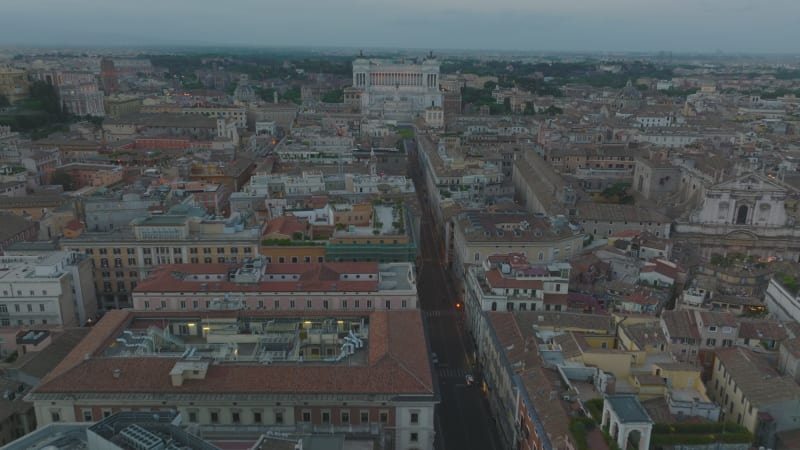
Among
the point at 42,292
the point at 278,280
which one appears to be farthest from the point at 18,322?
the point at 278,280

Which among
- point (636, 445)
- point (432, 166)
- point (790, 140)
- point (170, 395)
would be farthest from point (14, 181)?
point (790, 140)

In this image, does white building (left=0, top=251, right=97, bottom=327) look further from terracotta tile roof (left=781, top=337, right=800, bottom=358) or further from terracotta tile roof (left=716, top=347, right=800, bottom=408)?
terracotta tile roof (left=781, top=337, right=800, bottom=358)

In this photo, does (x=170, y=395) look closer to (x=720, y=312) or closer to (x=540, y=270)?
(x=540, y=270)

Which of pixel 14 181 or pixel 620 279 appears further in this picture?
pixel 14 181

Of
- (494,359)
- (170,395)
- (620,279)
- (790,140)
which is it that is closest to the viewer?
(170,395)

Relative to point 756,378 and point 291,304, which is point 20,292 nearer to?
point 291,304

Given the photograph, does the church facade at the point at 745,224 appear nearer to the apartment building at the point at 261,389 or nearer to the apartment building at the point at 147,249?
the apartment building at the point at 261,389
